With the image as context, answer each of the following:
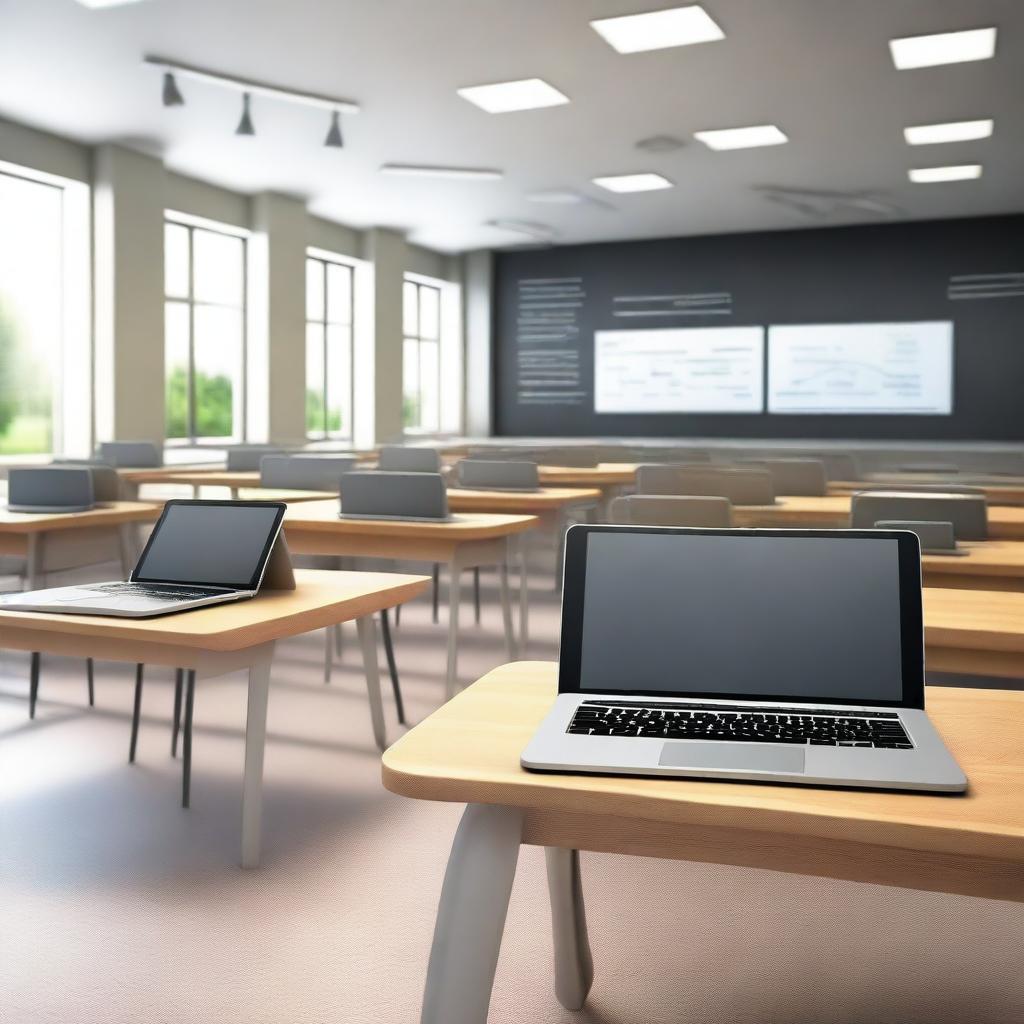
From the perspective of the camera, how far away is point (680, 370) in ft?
43.2

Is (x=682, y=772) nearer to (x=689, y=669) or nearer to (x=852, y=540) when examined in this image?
(x=689, y=669)

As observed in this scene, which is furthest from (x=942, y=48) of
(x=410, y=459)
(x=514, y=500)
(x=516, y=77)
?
(x=514, y=500)

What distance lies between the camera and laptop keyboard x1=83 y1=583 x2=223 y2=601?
2.11 m

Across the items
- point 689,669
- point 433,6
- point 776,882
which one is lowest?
point 776,882

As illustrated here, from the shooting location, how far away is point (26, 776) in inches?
114

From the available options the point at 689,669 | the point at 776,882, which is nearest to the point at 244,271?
the point at 776,882

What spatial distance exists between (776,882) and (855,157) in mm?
7957

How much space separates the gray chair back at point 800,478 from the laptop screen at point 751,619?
11.9 ft

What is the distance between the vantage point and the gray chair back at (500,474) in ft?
16.4

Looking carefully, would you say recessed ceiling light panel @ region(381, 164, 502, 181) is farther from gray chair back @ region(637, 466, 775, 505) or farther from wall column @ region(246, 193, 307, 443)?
gray chair back @ region(637, 466, 775, 505)

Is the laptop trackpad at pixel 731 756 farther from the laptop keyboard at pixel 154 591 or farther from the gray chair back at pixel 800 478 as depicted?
the gray chair back at pixel 800 478

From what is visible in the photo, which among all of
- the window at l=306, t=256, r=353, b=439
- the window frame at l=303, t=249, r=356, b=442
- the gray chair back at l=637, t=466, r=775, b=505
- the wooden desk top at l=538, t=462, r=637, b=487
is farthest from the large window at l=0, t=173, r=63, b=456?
the gray chair back at l=637, t=466, r=775, b=505

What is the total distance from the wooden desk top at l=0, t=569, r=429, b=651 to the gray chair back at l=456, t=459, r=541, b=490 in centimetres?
270

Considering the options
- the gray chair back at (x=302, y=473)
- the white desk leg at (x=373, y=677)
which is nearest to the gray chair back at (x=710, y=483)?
the gray chair back at (x=302, y=473)
